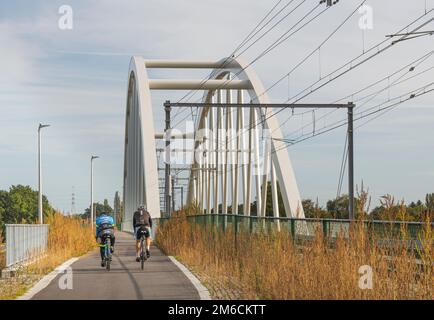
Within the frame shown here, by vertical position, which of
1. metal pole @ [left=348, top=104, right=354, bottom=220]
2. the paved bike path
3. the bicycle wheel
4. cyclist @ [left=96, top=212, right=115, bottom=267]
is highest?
metal pole @ [left=348, top=104, right=354, bottom=220]

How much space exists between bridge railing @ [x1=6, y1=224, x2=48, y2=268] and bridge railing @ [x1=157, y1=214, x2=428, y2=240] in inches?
185

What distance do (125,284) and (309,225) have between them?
3776 mm

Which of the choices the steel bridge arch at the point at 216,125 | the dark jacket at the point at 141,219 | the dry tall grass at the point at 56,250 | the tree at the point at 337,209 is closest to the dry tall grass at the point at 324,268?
the tree at the point at 337,209

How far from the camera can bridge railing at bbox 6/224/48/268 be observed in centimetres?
1800

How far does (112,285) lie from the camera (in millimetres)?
14516

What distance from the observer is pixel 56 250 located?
2408cm

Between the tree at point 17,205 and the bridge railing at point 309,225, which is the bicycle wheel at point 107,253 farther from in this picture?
the tree at point 17,205

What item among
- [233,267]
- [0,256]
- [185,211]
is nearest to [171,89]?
[185,211]

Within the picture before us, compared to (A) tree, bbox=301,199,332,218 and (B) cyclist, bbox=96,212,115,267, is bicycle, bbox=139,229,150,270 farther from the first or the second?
(A) tree, bbox=301,199,332,218

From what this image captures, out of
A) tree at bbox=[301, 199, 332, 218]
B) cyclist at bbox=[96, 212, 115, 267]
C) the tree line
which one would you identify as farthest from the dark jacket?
the tree line

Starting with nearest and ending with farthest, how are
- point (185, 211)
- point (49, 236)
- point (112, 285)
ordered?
1. point (112, 285)
2. point (49, 236)
3. point (185, 211)

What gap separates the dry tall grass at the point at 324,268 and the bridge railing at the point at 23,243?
4.59 m
